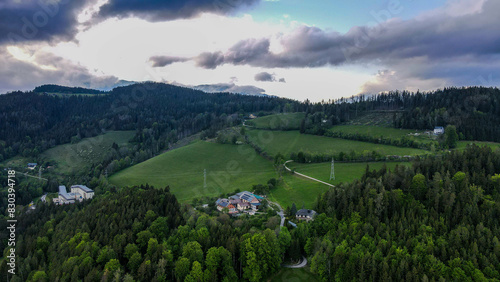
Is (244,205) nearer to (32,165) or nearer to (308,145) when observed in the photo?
(308,145)

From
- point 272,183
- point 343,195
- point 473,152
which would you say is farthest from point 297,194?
point 473,152

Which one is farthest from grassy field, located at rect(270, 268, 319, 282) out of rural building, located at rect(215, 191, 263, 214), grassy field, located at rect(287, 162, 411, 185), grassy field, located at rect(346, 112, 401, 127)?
grassy field, located at rect(346, 112, 401, 127)

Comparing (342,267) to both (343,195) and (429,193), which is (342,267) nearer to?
(343,195)

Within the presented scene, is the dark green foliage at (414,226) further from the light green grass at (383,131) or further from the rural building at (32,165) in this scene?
the rural building at (32,165)

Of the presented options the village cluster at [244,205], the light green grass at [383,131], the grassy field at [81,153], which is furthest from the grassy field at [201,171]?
the light green grass at [383,131]

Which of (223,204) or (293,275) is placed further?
(223,204)

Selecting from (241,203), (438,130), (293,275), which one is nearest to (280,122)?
(438,130)

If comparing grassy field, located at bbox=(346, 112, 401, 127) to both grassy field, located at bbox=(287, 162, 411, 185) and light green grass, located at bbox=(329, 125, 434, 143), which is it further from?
grassy field, located at bbox=(287, 162, 411, 185)
